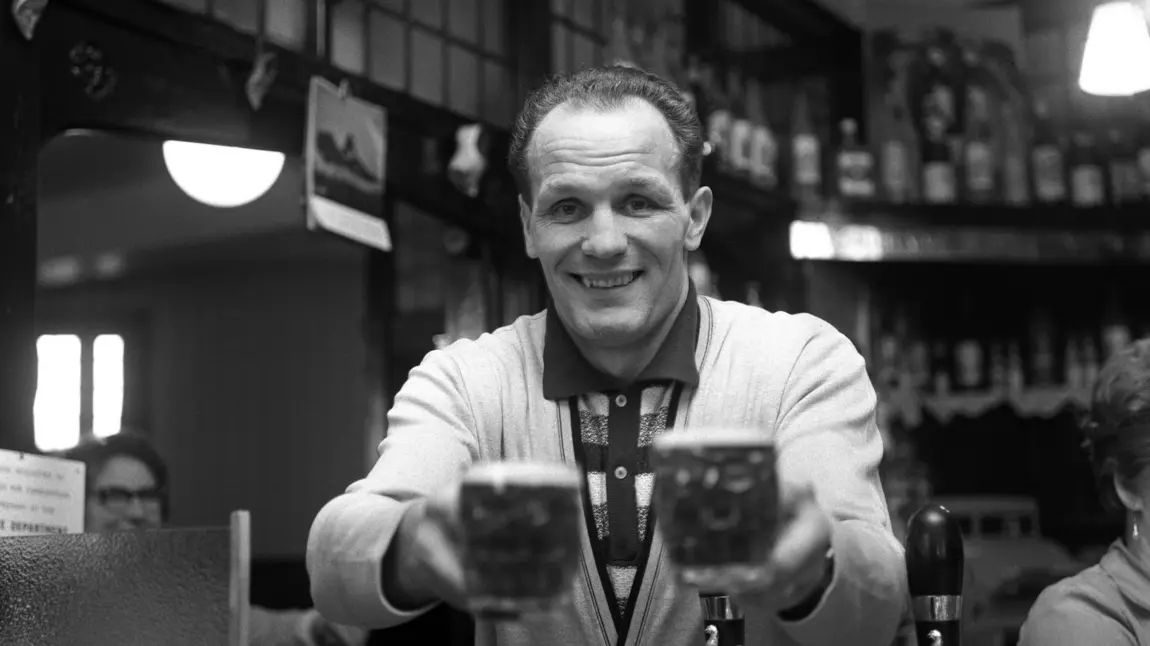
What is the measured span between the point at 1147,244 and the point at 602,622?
4102mm

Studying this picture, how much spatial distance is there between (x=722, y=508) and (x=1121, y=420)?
49.8 inches

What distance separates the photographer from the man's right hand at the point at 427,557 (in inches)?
42.6

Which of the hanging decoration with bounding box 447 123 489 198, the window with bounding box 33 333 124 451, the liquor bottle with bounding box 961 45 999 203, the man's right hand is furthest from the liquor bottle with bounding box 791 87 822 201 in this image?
the man's right hand

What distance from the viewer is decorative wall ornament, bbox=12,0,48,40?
265 centimetres

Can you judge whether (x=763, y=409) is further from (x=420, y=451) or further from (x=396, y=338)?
(x=396, y=338)

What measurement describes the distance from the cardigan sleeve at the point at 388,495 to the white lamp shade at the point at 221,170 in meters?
1.87

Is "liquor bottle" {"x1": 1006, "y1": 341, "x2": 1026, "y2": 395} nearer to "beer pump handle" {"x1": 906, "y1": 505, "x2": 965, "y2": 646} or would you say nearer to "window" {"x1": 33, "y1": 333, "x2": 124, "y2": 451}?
"window" {"x1": 33, "y1": 333, "x2": 124, "y2": 451}

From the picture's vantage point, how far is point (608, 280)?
63.9 inches

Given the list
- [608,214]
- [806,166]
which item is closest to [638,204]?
[608,214]

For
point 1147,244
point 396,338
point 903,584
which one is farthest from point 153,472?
point 1147,244

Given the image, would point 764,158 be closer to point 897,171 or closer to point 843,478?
point 897,171

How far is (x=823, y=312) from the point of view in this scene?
522 centimetres

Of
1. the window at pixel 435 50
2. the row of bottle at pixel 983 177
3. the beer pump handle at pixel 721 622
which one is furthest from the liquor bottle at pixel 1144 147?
the beer pump handle at pixel 721 622

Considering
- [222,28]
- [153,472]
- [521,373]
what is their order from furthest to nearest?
[153,472]
[222,28]
[521,373]
